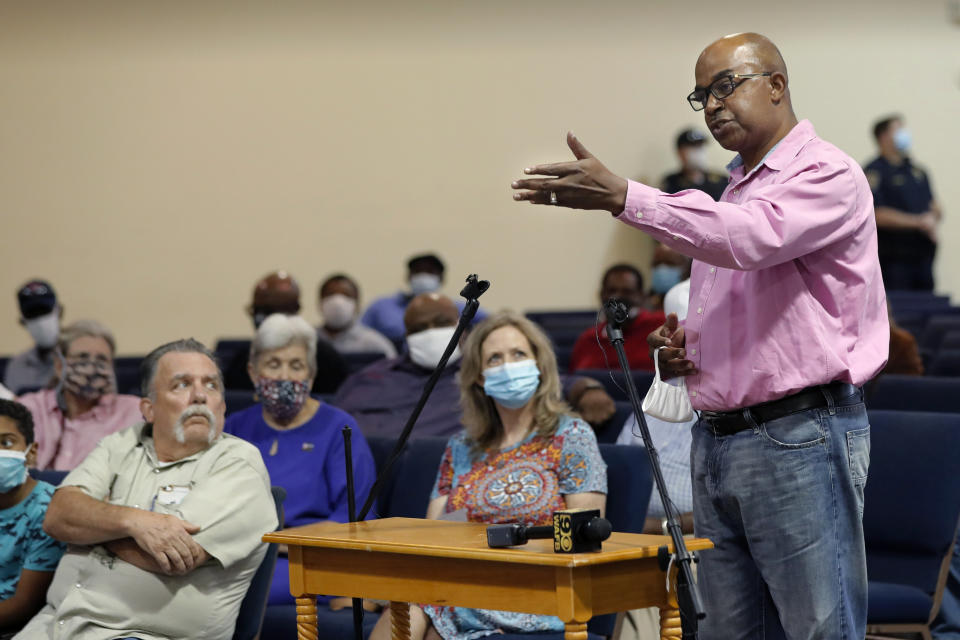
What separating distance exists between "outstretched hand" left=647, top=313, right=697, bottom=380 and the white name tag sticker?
1337 millimetres

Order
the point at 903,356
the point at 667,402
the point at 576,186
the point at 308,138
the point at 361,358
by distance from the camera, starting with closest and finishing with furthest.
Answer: the point at 576,186
the point at 667,402
the point at 903,356
the point at 361,358
the point at 308,138

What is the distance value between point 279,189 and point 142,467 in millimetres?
5558

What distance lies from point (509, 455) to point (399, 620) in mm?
625

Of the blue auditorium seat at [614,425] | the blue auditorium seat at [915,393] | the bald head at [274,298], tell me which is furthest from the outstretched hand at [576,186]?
the bald head at [274,298]

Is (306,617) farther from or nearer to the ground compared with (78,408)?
nearer to the ground

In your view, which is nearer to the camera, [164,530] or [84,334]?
[164,530]

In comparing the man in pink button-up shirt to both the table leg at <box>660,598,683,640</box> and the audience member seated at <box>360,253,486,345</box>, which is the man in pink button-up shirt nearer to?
the table leg at <box>660,598,683,640</box>

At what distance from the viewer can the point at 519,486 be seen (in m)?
3.08

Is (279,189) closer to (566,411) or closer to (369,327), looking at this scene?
(369,327)

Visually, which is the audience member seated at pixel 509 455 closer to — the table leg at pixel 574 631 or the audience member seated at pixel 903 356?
the table leg at pixel 574 631

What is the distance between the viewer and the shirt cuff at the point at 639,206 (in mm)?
1878

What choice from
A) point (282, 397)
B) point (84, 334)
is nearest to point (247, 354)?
point (84, 334)

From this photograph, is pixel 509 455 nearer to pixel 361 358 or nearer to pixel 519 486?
pixel 519 486

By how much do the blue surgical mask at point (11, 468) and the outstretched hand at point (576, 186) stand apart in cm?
182
